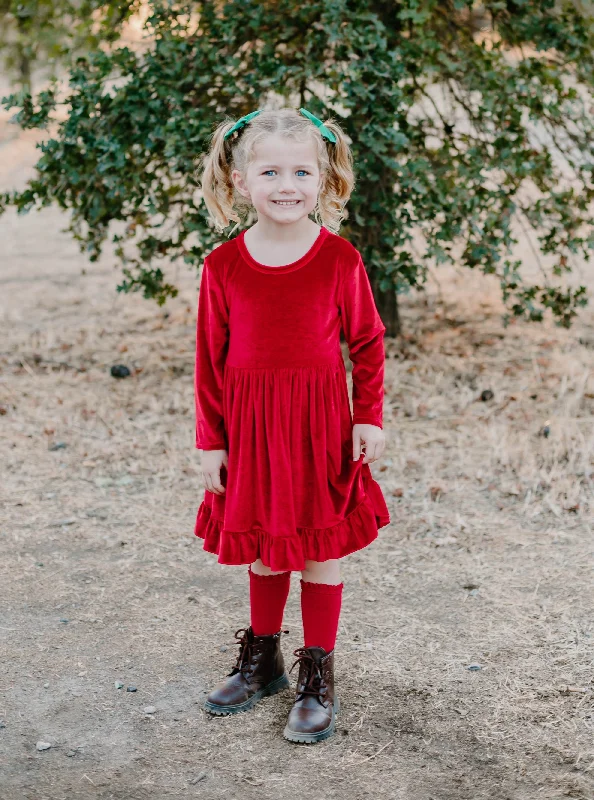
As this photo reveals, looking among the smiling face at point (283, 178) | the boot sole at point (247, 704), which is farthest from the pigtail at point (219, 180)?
the boot sole at point (247, 704)

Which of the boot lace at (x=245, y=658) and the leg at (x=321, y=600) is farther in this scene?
the boot lace at (x=245, y=658)

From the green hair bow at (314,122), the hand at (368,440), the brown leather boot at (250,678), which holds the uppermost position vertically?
the green hair bow at (314,122)

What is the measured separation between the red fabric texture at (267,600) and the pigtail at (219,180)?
1.01 m

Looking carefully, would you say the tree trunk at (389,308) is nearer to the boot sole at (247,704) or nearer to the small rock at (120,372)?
the small rock at (120,372)

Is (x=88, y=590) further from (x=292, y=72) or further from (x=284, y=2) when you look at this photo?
(x=284, y=2)

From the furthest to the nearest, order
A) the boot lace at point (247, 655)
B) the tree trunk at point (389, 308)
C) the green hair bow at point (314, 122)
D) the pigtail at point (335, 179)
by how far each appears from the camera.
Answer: the tree trunk at point (389, 308)
the boot lace at point (247, 655)
the pigtail at point (335, 179)
the green hair bow at point (314, 122)

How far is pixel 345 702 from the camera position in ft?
8.86

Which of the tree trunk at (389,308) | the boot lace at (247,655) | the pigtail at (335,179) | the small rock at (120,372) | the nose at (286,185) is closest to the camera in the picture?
the nose at (286,185)

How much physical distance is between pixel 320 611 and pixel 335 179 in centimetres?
119

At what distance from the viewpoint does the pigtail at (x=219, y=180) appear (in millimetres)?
2566

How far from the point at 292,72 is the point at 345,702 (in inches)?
121

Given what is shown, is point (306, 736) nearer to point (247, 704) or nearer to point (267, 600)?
point (247, 704)

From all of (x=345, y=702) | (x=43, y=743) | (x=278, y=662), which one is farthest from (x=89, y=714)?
(x=345, y=702)

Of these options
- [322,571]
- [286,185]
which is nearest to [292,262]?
[286,185]
